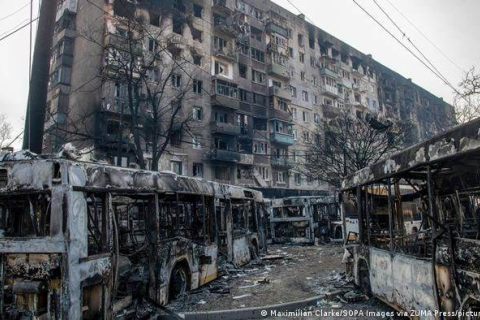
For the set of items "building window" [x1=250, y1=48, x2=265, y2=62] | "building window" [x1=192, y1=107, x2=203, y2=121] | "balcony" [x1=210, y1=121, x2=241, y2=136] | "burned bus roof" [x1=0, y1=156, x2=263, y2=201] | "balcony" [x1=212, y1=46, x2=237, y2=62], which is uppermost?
"building window" [x1=250, y1=48, x2=265, y2=62]

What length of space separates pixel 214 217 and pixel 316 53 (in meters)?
42.0

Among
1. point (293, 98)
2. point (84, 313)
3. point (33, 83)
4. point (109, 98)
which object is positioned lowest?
point (84, 313)

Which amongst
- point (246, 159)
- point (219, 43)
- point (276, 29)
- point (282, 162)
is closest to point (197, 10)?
point (219, 43)

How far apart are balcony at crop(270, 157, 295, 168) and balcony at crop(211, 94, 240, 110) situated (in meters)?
7.37

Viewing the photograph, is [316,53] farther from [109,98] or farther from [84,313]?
[84,313]

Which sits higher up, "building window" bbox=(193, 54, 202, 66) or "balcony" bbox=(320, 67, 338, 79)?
"balcony" bbox=(320, 67, 338, 79)

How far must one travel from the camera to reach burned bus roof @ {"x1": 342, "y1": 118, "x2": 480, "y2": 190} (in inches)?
156

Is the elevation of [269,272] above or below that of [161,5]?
below

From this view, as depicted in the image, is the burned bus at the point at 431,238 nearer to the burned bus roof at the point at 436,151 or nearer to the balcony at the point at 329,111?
the burned bus roof at the point at 436,151

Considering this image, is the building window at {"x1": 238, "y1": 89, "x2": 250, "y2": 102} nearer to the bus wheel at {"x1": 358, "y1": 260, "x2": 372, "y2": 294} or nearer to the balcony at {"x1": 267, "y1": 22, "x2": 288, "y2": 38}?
the balcony at {"x1": 267, "y1": 22, "x2": 288, "y2": 38}

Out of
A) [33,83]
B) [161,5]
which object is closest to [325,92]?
[161,5]

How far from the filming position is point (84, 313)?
498 cm

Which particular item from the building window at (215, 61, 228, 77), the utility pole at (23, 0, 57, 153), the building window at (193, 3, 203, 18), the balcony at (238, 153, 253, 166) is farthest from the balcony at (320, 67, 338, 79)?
the utility pole at (23, 0, 57, 153)

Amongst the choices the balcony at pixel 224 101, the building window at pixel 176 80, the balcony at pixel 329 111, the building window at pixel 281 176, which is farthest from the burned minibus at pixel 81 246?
the balcony at pixel 329 111
